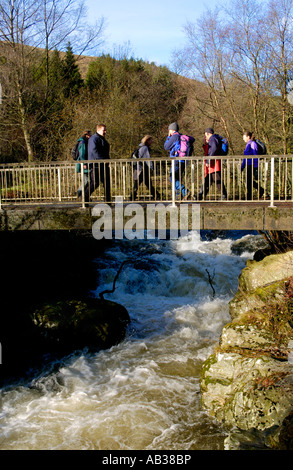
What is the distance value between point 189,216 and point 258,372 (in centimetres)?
374

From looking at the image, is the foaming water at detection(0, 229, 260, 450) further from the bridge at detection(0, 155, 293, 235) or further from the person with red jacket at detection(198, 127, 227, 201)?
the person with red jacket at detection(198, 127, 227, 201)

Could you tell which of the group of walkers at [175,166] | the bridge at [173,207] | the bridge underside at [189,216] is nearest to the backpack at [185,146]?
the group of walkers at [175,166]

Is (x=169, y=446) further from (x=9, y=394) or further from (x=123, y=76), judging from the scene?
(x=123, y=76)

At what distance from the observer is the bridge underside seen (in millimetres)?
9414

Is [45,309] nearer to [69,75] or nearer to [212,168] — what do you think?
[212,168]

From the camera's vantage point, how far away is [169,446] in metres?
6.69

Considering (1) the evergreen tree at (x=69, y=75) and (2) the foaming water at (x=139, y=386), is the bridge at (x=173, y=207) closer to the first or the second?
(2) the foaming water at (x=139, y=386)

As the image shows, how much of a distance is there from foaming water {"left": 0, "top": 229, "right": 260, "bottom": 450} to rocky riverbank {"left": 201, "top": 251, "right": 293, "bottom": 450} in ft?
1.42

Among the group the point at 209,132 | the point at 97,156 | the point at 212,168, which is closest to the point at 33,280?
the point at 97,156

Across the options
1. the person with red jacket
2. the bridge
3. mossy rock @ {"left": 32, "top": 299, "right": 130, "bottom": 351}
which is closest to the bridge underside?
the bridge

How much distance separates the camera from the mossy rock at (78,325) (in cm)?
1027

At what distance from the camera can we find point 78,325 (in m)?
10.4

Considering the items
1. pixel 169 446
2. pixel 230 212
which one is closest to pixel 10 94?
pixel 230 212

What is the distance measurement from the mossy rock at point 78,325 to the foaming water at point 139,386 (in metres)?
0.30
